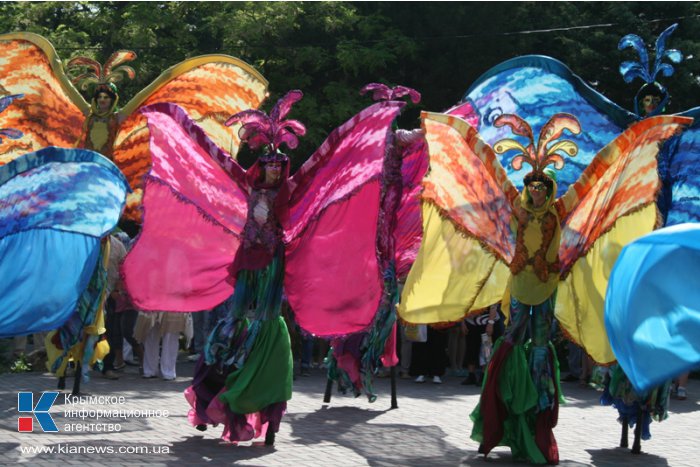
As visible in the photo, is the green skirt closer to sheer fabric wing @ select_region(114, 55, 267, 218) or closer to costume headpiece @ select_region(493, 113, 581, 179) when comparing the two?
costume headpiece @ select_region(493, 113, 581, 179)

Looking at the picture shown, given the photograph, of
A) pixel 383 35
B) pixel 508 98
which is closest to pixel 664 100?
pixel 508 98

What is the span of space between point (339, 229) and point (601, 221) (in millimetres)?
1887

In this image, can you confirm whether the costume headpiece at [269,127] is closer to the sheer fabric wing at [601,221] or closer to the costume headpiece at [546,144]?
the costume headpiece at [546,144]

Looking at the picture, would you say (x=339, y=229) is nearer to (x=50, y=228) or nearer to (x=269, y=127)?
(x=269, y=127)

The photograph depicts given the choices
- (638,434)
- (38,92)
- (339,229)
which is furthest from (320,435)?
(38,92)

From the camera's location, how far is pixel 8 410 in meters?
9.41

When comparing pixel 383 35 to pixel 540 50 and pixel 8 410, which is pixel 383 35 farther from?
pixel 8 410

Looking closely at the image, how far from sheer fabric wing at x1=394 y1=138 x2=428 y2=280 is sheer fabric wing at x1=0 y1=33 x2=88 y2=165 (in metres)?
3.24

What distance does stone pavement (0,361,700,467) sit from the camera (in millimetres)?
7707

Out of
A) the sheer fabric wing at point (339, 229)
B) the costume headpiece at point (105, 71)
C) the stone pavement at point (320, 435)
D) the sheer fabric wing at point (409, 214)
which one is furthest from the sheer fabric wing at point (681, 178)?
the costume headpiece at point (105, 71)

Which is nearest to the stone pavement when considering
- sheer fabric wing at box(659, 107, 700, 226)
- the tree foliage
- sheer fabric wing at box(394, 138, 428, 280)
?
sheer fabric wing at box(394, 138, 428, 280)

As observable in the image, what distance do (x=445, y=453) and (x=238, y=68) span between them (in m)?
4.36

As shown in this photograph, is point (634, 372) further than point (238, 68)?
No

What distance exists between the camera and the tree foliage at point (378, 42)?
1948 cm
